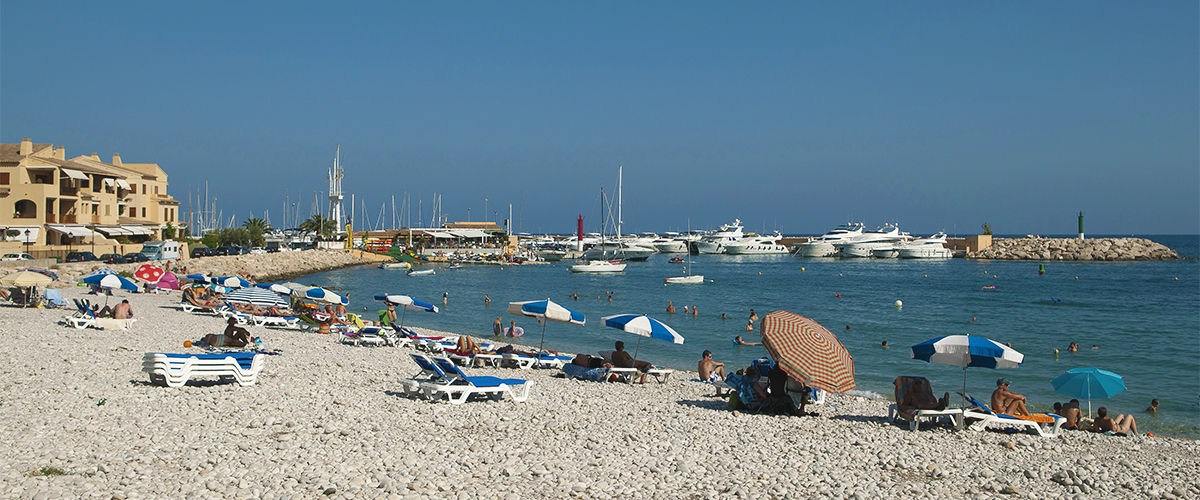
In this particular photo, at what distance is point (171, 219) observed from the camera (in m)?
60.1

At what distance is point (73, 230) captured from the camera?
4153 cm

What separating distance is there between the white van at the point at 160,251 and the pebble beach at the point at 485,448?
35136 millimetres

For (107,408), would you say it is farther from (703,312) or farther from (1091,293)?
(1091,293)

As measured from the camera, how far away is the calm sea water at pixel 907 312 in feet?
57.6

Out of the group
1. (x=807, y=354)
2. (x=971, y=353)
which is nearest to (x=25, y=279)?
(x=807, y=354)

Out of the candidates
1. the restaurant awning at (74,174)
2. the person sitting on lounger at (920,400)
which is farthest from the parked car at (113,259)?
the person sitting on lounger at (920,400)

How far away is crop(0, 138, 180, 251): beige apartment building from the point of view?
134 ft

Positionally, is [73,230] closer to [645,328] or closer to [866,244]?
[645,328]

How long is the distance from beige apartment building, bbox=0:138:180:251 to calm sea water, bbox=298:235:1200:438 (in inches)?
474

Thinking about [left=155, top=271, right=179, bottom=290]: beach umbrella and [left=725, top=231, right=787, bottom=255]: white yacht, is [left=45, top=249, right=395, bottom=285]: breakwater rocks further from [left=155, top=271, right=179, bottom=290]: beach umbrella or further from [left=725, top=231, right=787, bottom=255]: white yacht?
[left=725, top=231, right=787, bottom=255]: white yacht

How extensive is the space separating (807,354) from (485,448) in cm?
425

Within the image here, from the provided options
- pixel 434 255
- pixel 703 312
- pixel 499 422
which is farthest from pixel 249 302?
pixel 434 255

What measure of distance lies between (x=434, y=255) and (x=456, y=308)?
153 feet

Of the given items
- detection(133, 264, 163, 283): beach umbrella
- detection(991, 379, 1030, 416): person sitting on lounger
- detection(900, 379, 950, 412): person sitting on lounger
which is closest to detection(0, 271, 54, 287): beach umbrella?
detection(133, 264, 163, 283): beach umbrella
